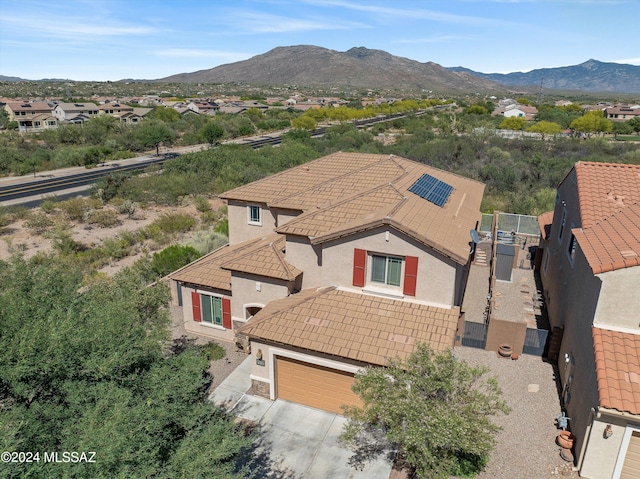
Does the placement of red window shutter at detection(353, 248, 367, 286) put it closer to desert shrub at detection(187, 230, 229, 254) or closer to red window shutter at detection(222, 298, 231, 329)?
red window shutter at detection(222, 298, 231, 329)

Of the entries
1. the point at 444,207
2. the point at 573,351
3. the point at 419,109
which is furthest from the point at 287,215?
the point at 419,109

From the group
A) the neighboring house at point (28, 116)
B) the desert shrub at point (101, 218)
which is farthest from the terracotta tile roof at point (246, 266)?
the neighboring house at point (28, 116)

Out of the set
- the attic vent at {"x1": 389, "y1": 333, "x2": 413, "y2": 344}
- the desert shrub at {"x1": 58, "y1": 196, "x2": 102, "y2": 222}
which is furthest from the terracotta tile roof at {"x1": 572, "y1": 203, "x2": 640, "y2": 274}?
the desert shrub at {"x1": 58, "y1": 196, "x2": 102, "y2": 222}

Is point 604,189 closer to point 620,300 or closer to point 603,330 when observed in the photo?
point 620,300

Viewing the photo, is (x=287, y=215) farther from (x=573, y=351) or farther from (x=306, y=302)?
(x=573, y=351)

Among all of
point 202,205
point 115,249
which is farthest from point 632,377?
point 202,205

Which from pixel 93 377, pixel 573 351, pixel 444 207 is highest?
pixel 444 207
